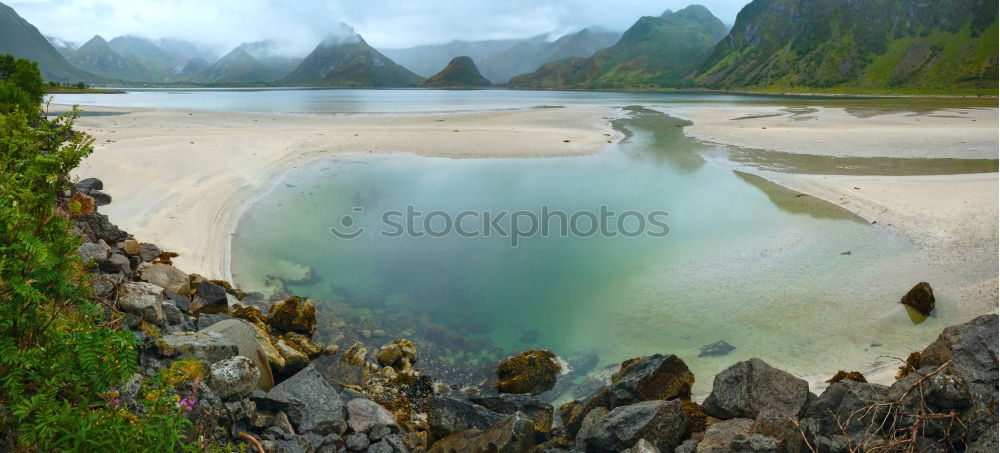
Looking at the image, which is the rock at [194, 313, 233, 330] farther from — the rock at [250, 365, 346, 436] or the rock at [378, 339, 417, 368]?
the rock at [378, 339, 417, 368]

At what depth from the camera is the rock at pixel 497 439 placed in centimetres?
735

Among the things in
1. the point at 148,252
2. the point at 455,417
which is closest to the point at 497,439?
the point at 455,417

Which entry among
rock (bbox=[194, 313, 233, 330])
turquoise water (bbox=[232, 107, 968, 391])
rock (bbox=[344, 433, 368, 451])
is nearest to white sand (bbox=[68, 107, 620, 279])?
turquoise water (bbox=[232, 107, 968, 391])

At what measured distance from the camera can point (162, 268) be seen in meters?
12.1

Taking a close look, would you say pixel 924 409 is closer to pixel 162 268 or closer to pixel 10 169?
pixel 10 169

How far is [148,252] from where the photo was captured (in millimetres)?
13797

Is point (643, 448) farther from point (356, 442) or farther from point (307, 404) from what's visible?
point (307, 404)

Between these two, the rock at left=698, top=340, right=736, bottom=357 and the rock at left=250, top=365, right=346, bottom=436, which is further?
the rock at left=698, top=340, right=736, bottom=357

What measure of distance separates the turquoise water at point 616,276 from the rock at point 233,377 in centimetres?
410

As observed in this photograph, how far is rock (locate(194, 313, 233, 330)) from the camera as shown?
391 inches

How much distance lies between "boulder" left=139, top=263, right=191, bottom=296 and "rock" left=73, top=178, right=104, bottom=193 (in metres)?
8.27

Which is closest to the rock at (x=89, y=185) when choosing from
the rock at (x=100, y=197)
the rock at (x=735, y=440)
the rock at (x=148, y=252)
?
the rock at (x=100, y=197)

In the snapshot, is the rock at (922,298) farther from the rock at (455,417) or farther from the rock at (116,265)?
the rock at (116,265)

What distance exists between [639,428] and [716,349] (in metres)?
4.92
